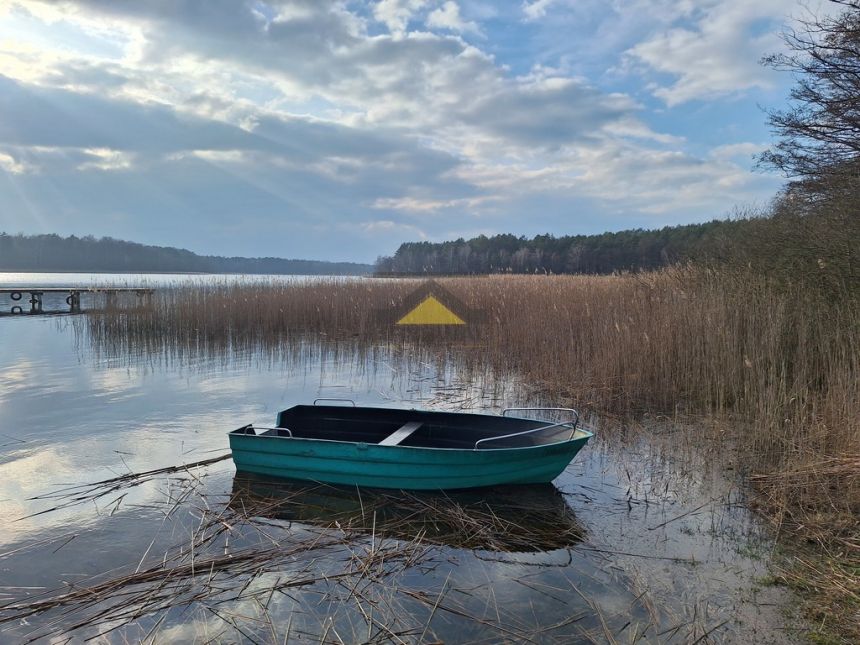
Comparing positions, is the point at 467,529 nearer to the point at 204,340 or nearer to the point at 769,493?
the point at 769,493

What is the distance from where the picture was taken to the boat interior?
546 centimetres

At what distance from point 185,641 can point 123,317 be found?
14.9 metres

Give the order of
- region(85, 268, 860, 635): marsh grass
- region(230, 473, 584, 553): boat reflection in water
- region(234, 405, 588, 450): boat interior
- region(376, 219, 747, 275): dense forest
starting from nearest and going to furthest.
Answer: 1. region(230, 473, 584, 553): boat reflection in water
2. region(85, 268, 860, 635): marsh grass
3. region(234, 405, 588, 450): boat interior
4. region(376, 219, 747, 275): dense forest

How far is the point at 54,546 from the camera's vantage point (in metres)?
4.16

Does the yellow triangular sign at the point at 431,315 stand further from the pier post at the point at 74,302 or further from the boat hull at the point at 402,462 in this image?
the pier post at the point at 74,302

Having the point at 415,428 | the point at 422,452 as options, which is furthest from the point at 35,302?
the point at 422,452

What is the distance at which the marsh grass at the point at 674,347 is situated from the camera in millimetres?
4309

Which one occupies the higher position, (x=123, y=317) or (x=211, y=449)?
(x=123, y=317)

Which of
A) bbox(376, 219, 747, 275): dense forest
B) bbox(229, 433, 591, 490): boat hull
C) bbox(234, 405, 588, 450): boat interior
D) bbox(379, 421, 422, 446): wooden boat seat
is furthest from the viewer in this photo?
bbox(376, 219, 747, 275): dense forest

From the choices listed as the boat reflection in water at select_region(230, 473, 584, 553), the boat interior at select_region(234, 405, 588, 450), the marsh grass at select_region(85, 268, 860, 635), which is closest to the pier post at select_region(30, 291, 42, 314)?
the marsh grass at select_region(85, 268, 860, 635)

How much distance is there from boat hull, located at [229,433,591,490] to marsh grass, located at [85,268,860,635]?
1.84 m

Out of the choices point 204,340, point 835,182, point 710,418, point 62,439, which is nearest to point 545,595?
point 710,418

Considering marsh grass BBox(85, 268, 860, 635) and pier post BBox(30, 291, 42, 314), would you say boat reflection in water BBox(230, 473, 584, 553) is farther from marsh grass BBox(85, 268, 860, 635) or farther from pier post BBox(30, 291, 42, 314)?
pier post BBox(30, 291, 42, 314)

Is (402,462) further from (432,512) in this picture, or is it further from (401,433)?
(401,433)
